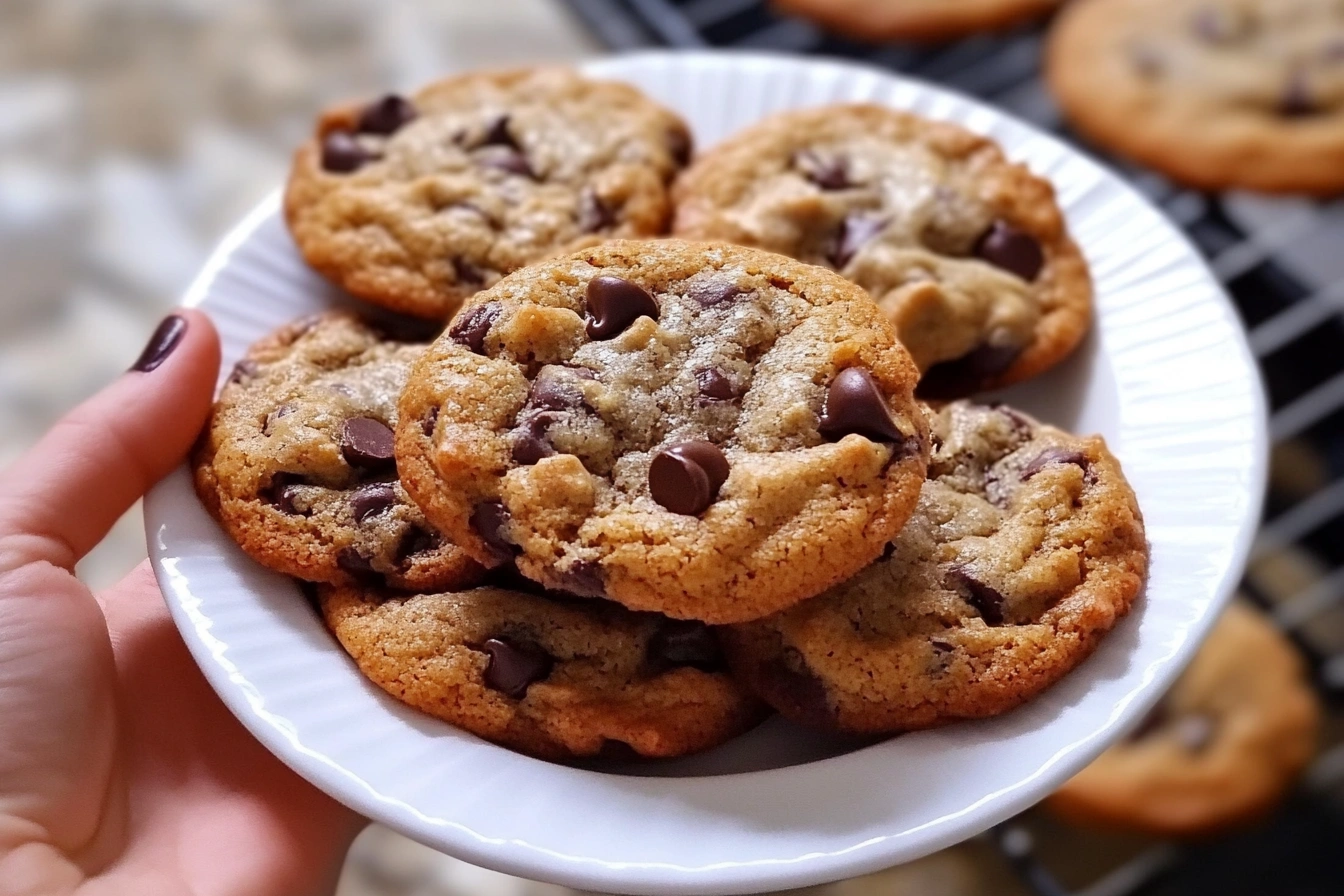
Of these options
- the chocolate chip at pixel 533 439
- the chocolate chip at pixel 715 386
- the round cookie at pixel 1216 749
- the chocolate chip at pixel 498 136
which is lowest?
the round cookie at pixel 1216 749

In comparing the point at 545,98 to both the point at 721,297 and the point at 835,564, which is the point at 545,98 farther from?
the point at 835,564

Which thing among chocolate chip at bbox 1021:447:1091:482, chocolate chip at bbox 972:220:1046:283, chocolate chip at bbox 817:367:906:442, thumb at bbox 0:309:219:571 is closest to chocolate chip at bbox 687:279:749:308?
chocolate chip at bbox 817:367:906:442

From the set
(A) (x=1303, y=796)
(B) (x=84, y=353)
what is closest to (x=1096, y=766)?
(A) (x=1303, y=796)

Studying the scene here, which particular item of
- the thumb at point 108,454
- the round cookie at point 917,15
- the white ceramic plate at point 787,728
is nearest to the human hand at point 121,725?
the thumb at point 108,454

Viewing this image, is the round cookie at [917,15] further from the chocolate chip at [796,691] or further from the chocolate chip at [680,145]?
the chocolate chip at [796,691]

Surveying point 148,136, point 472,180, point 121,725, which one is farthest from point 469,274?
point 148,136

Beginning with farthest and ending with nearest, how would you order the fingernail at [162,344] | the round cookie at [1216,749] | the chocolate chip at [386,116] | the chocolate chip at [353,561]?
1. the round cookie at [1216,749]
2. the chocolate chip at [386,116]
3. the fingernail at [162,344]
4. the chocolate chip at [353,561]

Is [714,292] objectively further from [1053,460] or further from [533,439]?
[1053,460]
